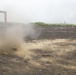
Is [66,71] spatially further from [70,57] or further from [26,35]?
[26,35]

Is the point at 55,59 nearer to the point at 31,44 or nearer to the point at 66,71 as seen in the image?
the point at 66,71

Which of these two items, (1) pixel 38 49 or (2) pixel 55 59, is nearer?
(2) pixel 55 59

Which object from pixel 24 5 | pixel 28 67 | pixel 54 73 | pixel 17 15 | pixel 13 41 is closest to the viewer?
pixel 54 73

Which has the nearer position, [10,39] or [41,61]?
[41,61]

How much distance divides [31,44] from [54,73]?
22.3ft

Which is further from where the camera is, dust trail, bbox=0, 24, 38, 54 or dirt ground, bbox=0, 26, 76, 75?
dust trail, bbox=0, 24, 38, 54

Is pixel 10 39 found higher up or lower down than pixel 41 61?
higher up

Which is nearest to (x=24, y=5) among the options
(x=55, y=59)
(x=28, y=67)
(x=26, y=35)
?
(x=55, y=59)

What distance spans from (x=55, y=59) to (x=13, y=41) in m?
3.39

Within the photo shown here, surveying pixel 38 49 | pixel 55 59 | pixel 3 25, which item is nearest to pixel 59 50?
pixel 38 49

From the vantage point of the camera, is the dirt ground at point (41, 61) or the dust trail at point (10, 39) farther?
the dust trail at point (10, 39)

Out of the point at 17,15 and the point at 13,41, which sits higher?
the point at 17,15

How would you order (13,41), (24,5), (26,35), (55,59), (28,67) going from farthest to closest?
(26,35) → (13,41) → (24,5) → (55,59) → (28,67)

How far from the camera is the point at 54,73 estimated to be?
10594 millimetres
